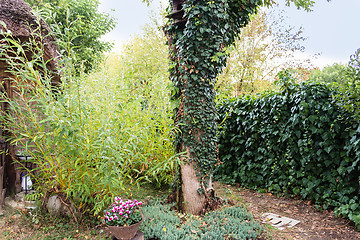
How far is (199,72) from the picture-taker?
10.5ft

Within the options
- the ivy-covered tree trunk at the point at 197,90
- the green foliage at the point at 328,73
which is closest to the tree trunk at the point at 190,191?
the ivy-covered tree trunk at the point at 197,90

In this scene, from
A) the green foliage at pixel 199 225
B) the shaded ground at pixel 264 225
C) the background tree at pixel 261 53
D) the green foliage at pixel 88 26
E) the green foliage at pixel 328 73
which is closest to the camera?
the green foliage at pixel 199 225

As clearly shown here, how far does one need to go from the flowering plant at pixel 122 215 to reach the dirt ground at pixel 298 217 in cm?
150

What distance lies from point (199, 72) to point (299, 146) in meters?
2.08

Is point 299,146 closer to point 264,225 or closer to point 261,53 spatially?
point 264,225

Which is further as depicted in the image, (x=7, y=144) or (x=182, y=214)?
(x=7, y=144)

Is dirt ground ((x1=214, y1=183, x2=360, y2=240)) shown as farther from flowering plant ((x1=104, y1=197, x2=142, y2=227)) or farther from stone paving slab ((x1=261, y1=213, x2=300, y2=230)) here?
flowering plant ((x1=104, y1=197, x2=142, y2=227))

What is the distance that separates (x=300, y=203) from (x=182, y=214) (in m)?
2.03

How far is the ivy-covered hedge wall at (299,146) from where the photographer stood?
3.21 m

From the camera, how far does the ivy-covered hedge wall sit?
3.21 m

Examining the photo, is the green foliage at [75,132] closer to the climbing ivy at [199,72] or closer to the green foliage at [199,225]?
the green foliage at [199,225]

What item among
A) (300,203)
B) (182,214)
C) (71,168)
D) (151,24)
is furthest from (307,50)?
(71,168)

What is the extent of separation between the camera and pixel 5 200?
3.65 m

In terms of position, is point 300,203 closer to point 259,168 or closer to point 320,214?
point 320,214
